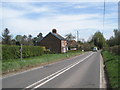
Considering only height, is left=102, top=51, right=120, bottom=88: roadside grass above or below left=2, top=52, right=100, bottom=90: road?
above

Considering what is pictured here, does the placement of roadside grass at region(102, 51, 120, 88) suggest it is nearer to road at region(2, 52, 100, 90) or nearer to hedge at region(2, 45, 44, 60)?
road at region(2, 52, 100, 90)

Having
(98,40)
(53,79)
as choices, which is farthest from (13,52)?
(98,40)

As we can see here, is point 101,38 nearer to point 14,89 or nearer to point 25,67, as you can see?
point 25,67

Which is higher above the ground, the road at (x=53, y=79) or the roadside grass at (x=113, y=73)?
the roadside grass at (x=113, y=73)

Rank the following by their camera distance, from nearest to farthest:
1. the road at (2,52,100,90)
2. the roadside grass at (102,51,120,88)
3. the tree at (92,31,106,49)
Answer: the roadside grass at (102,51,120,88), the road at (2,52,100,90), the tree at (92,31,106,49)

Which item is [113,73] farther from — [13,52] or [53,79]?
[13,52]

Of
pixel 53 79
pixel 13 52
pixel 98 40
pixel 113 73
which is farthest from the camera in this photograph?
pixel 98 40

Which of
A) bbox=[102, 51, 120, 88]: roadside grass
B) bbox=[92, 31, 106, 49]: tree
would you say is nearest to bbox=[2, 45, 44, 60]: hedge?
bbox=[102, 51, 120, 88]: roadside grass

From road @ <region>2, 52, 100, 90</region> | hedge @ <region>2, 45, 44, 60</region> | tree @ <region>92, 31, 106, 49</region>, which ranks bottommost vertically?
road @ <region>2, 52, 100, 90</region>

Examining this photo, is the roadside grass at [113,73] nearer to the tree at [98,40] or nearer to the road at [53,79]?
the road at [53,79]

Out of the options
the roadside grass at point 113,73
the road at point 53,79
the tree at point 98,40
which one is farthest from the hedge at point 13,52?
the tree at point 98,40

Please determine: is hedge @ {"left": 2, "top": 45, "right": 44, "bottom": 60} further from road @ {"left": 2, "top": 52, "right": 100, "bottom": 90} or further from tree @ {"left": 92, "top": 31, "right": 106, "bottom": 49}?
tree @ {"left": 92, "top": 31, "right": 106, "bottom": 49}

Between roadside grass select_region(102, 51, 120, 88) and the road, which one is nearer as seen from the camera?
roadside grass select_region(102, 51, 120, 88)

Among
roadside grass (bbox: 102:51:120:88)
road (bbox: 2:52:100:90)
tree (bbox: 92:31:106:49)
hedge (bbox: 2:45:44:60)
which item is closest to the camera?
roadside grass (bbox: 102:51:120:88)
